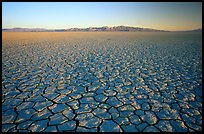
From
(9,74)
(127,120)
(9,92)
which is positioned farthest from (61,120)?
(9,74)

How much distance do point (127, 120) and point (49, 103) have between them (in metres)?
1.50

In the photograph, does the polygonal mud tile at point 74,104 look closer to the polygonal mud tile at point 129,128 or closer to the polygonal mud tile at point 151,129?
the polygonal mud tile at point 129,128

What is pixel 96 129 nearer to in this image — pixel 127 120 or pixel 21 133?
pixel 127 120

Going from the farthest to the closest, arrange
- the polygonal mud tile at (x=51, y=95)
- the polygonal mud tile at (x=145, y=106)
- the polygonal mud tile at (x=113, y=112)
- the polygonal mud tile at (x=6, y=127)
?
the polygonal mud tile at (x=51, y=95)
the polygonal mud tile at (x=145, y=106)
the polygonal mud tile at (x=113, y=112)
the polygonal mud tile at (x=6, y=127)

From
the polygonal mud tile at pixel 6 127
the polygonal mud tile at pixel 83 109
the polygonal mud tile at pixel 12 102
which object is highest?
the polygonal mud tile at pixel 12 102

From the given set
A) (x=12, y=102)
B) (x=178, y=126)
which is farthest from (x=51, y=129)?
(x=178, y=126)

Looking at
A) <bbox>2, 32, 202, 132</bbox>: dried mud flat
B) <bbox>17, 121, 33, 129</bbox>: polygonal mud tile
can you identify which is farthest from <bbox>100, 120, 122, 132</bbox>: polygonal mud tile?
<bbox>17, 121, 33, 129</bbox>: polygonal mud tile

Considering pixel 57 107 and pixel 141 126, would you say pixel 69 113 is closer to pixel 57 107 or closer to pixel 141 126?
pixel 57 107

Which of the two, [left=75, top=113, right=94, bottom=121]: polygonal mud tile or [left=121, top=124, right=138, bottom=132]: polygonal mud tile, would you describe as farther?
[left=75, top=113, right=94, bottom=121]: polygonal mud tile

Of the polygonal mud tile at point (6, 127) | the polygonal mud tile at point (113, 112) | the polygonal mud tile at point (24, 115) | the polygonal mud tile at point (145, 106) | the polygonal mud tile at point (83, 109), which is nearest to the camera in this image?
the polygonal mud tile at point (6, 127)

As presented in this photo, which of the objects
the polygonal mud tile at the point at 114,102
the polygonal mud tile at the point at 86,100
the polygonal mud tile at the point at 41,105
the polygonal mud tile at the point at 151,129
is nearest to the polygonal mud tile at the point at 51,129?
the polygonal mud tile at the point at 41,105

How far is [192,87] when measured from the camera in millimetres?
3904

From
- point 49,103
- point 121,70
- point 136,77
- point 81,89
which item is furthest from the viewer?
point 121,70

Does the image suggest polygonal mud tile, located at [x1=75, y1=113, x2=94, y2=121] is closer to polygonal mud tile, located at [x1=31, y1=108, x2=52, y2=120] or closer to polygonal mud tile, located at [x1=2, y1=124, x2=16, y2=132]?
polygonal mud tile, located at [x1=31, y1=108, x2=52, y2=120]
